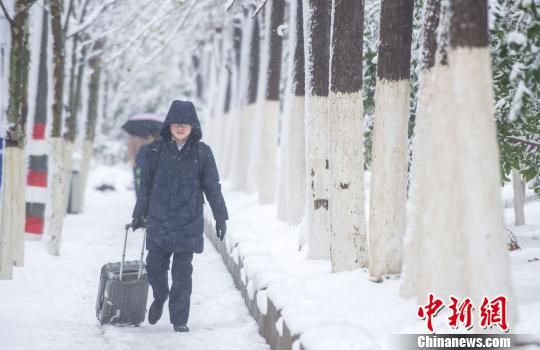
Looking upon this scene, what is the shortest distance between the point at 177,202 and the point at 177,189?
0.37 ft

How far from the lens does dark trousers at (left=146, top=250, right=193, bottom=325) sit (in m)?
5.79

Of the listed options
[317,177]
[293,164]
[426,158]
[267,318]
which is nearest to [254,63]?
[293,164]

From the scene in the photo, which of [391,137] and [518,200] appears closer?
[391,137]

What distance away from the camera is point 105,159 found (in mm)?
36344

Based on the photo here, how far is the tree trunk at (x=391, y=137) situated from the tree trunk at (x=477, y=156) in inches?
64.1

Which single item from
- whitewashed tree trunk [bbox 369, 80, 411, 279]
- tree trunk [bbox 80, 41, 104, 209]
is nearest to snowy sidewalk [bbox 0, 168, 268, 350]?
whitewashed tree trunk [bbox 369, 80, 411, 279]

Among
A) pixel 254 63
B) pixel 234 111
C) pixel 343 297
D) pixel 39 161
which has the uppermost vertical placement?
pixel 254 63

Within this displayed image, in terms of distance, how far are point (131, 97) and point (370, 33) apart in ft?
99.3

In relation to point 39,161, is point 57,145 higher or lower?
higher

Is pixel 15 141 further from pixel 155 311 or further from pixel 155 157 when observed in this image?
pixel 155 311

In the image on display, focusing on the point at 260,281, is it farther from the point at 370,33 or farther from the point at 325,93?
the point at 370,33

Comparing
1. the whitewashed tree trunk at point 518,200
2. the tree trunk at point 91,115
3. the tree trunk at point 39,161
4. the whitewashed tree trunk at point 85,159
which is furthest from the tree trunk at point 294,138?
the whitewashed tree trunk at point 85,159

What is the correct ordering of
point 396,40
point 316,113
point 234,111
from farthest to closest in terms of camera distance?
1. point 234,111
2. point 316,113
3. point 396,40

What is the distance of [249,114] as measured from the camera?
1569 centimetres
